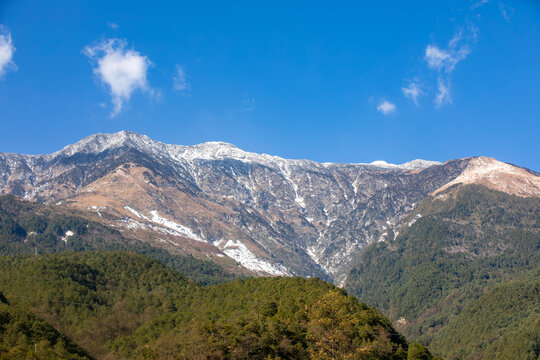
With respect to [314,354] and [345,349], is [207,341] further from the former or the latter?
[345,349]

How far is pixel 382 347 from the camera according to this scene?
15700cm

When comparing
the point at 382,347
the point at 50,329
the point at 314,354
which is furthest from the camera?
the point at 50,329

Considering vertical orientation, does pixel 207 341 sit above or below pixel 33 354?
above

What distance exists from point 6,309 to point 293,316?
93.8 meters

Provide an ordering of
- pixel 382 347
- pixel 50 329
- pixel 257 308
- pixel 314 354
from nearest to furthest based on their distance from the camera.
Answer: pixel 314 354, pixel 382 347, pixel 50 329, pixel 257 308

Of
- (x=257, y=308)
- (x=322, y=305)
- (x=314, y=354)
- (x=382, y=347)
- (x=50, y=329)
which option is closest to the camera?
(x=314, y=354)

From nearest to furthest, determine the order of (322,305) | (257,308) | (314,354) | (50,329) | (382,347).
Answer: (314,354) < (322,305) < (382,347) < (50,329) < (257,308)

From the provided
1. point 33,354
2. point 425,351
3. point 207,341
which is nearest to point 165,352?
point 207,341

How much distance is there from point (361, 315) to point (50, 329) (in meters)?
106

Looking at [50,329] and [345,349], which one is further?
[50,329]

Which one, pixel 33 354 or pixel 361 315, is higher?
pixel 361 315

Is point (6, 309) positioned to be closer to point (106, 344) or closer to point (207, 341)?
point (106, 344)

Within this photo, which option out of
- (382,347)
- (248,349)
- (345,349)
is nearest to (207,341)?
(248,349)

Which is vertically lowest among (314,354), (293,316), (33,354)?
(33,354)
